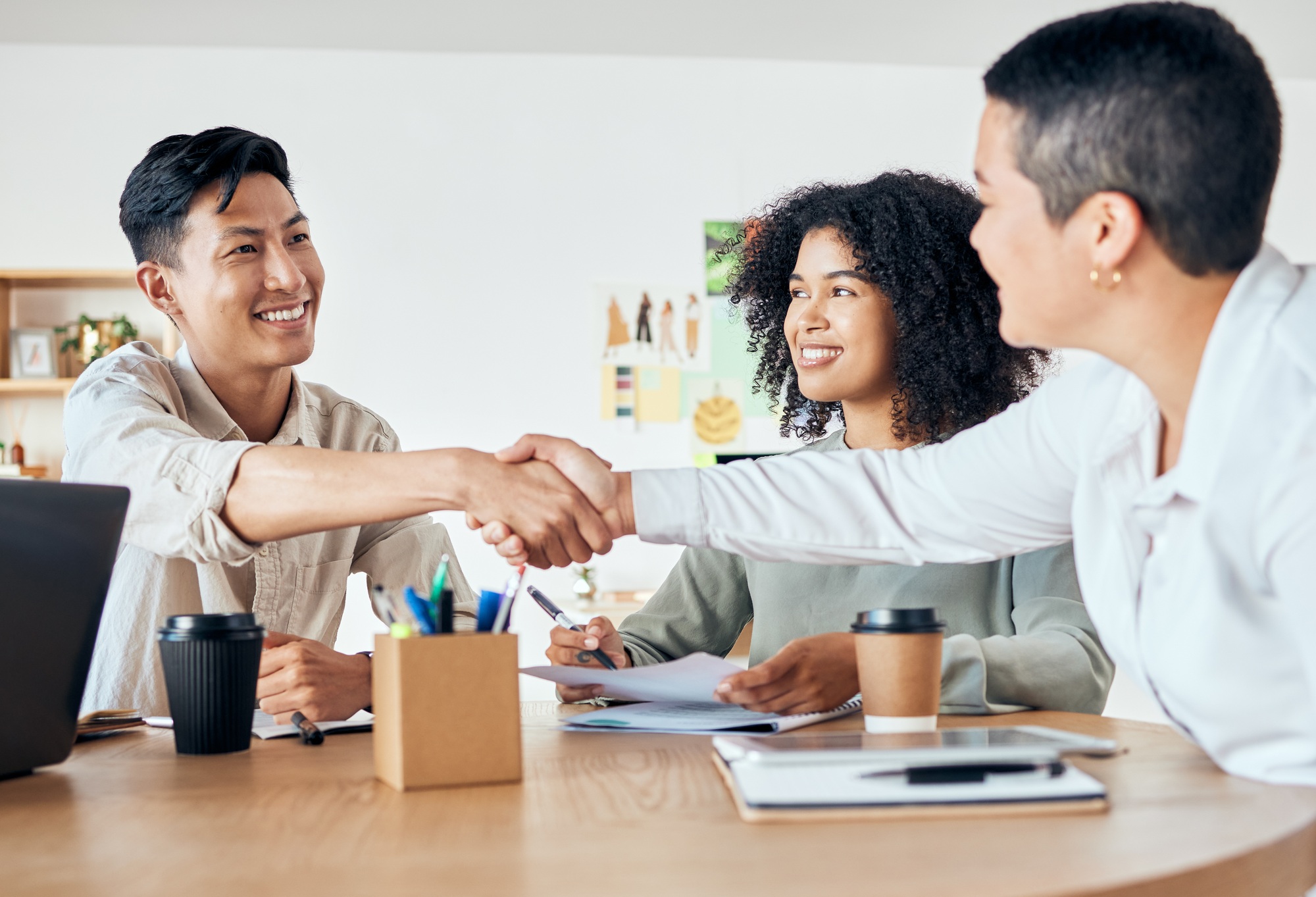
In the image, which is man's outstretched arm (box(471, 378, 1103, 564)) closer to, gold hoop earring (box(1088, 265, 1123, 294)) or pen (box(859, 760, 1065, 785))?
gold hoop earring (box(1088, 265, 1123, 294))

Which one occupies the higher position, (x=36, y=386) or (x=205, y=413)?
(x=36, y=386)

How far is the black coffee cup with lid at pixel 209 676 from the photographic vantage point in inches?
38.2

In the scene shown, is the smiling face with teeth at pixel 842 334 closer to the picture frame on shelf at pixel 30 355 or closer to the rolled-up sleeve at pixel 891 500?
the rolled-up sleeve at pixel 891 500

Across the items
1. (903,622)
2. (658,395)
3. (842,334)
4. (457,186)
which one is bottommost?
(903,622)

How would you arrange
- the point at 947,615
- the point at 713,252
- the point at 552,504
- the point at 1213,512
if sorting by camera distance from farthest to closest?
the point at 713,252 < the point at 947,615 < the point at 552,504 < the point at 1213,512

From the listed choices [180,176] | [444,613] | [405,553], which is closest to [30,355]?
[180,176]

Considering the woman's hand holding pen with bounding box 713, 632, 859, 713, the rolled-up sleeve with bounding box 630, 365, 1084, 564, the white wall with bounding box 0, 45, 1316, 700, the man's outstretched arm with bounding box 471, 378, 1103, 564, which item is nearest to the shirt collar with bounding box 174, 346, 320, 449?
the man's outstretched arm with bounding box 471, 378, 1103, 564

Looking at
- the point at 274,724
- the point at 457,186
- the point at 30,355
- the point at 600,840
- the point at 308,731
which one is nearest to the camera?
the point at 600,840

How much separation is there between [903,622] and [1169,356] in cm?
31

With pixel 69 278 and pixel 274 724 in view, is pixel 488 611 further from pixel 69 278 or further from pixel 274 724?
pixel 69 278

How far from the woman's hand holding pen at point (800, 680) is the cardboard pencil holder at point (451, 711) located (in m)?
0.32

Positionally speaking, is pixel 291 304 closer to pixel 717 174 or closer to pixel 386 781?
pixel 386 781

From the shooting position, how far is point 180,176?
1.64 metres

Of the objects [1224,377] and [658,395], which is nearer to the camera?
[1224,377]
